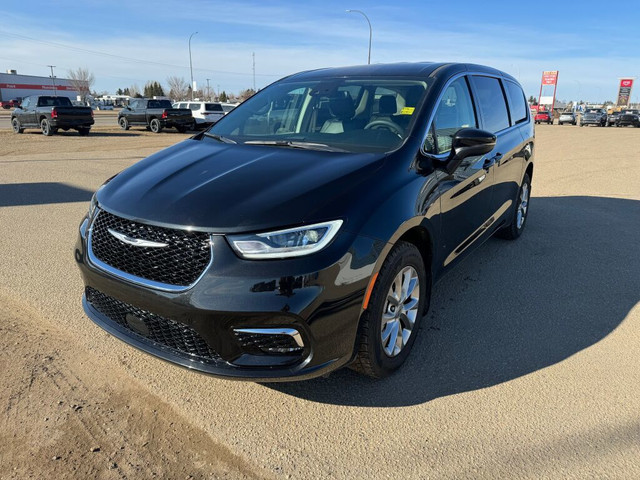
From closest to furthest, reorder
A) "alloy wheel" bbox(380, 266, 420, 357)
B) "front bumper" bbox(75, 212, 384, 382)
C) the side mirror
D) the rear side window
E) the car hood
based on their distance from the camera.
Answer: "front bumper" bbox(75, 212, 384, 382)
the car hood
"alloy wheel" bbox(380, 266, 420, 357)
the side mirror
the rear side window

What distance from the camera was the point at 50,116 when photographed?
2042 cm

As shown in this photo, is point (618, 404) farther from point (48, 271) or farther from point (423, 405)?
point (48, 271)

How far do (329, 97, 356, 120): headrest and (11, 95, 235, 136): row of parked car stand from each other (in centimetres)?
1568

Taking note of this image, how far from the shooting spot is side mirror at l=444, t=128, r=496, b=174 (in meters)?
3.04

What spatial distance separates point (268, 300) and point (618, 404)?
82.9 inches

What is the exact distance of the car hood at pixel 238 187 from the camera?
229 cm

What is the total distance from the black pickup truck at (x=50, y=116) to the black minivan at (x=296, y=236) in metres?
20.1

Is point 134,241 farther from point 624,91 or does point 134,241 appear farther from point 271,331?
point 624,91

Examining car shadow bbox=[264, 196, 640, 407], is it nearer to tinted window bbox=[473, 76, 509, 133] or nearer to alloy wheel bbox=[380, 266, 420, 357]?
alloy wheel bbox=[380, 266, 420, 357]

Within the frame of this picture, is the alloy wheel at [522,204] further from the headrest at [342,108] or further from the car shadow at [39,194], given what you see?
the car shadow at [39,194]

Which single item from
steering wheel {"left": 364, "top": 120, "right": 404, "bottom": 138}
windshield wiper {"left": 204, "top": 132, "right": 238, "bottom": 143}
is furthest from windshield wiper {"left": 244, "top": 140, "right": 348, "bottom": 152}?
steering wheel {"left": 364, "top": 120, "right": 404, "bottom": 138}

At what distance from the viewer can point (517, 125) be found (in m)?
5.12

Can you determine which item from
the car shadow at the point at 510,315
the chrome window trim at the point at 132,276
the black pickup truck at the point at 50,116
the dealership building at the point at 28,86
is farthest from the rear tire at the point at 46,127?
the dealership building at the point at 28,86

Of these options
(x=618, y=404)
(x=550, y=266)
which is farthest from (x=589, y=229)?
(x=618, y=404)
